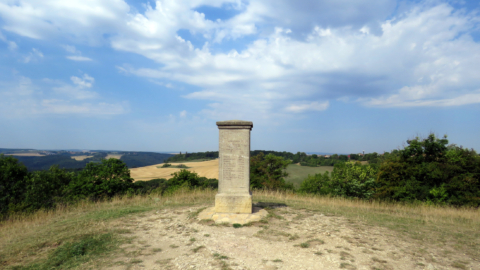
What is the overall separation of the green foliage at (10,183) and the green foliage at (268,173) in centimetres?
1336

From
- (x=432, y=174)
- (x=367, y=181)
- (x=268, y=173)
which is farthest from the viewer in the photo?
(x=268, y=173)

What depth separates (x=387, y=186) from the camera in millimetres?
13586

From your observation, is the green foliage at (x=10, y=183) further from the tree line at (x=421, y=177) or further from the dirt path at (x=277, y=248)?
the tree line at (x=421, y=177)

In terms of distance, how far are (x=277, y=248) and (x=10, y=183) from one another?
1241 cm

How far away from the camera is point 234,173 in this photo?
7.23m

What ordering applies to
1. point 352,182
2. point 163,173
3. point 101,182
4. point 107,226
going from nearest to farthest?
point 107,226
point 101,182
point 352,182
point 163,173

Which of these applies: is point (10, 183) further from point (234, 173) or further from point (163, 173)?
point (163, 173)

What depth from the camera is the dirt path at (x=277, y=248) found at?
13.9 ft

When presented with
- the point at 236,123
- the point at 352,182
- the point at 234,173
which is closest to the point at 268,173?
the point at 352,182

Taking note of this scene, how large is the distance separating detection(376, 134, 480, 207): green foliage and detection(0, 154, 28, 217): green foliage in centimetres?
1824

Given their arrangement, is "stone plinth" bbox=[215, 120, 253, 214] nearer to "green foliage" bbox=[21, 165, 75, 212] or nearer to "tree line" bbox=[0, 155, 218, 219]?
"tree line" bbox=[0, 155, 218, 219]

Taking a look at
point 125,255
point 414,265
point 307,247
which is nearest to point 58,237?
point 125,255

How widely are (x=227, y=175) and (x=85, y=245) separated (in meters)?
3.85

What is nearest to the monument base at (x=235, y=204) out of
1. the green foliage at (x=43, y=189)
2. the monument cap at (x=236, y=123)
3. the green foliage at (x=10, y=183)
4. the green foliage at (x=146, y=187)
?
the monument cap at (x=236, y=123)
